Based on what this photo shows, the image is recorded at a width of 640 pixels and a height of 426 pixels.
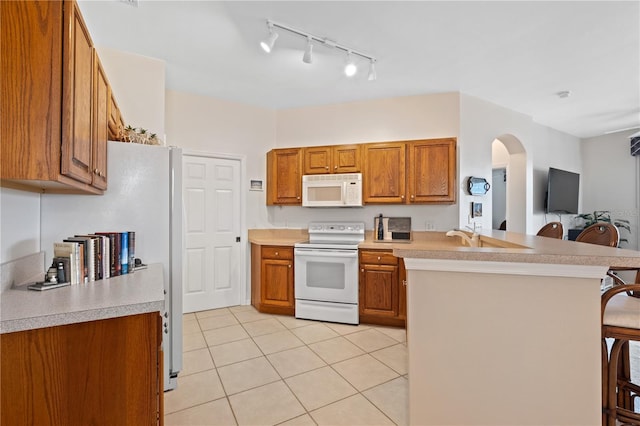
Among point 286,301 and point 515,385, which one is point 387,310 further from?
point 515,385

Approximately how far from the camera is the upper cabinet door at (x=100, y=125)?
1.69m

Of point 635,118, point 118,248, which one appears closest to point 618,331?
point 118,248

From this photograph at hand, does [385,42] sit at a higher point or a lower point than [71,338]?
higher

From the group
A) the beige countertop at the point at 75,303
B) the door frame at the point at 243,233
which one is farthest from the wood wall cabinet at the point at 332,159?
the beige countertop at the point at 75,303

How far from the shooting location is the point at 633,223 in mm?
5211

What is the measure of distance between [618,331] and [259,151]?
3967 mm

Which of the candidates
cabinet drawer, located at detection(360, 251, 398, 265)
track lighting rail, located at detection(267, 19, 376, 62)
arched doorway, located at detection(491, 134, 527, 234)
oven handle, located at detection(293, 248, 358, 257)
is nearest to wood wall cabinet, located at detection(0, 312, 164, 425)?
track lighting rail, located at detection(267, 19, 376, 62)

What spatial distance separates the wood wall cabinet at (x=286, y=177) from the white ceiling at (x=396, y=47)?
75 centimetres

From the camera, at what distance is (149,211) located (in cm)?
214

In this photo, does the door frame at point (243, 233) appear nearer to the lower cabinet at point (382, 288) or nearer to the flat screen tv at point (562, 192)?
the lower cabinet at point (382, 288)

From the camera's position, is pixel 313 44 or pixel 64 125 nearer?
pixel 64 125

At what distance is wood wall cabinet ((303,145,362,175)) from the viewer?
3.85 metres

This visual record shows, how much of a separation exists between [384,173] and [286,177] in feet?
4.37

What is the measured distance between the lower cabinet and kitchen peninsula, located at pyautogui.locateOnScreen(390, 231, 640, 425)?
1851 mm
